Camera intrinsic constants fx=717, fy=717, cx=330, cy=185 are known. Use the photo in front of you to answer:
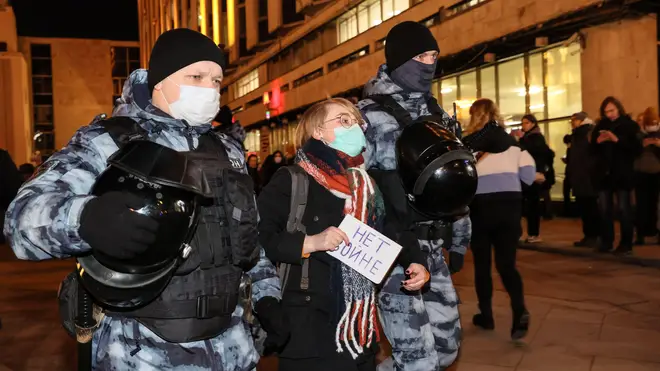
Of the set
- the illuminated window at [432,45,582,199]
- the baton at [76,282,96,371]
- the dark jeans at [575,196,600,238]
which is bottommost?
the dark jeans at [575,196,600,238]

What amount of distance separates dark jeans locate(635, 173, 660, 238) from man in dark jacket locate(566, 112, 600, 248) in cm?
62

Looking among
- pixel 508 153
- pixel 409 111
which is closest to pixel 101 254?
pixel 409 111

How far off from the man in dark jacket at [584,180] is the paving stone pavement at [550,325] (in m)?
1.02

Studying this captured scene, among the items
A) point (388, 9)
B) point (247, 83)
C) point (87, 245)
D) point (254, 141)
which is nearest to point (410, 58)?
point (87, 245)

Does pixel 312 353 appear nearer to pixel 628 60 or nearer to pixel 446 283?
pixel 446 283

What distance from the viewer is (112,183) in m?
1.88

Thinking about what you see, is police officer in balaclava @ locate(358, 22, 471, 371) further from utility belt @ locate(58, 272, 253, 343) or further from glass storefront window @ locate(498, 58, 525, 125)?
glass storefront window @ locate(498, 58, 525, 125)

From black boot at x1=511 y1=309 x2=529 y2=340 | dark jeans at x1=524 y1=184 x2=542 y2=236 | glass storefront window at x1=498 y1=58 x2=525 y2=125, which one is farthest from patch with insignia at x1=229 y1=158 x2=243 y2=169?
glass storefront window at x1=498 y1=58 x2=525 y2=125

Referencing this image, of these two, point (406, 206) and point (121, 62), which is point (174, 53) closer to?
point (406, 206)

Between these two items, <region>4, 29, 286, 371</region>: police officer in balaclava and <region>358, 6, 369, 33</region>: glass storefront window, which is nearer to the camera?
<region>4, 29, 286, 371</region>: police officer in balaclava

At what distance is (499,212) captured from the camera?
5762mm

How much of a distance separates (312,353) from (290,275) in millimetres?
356

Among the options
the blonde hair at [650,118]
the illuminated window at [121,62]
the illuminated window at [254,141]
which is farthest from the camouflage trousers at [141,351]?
the illuminated window at [121,62]

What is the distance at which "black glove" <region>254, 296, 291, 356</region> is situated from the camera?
99.8 inches
